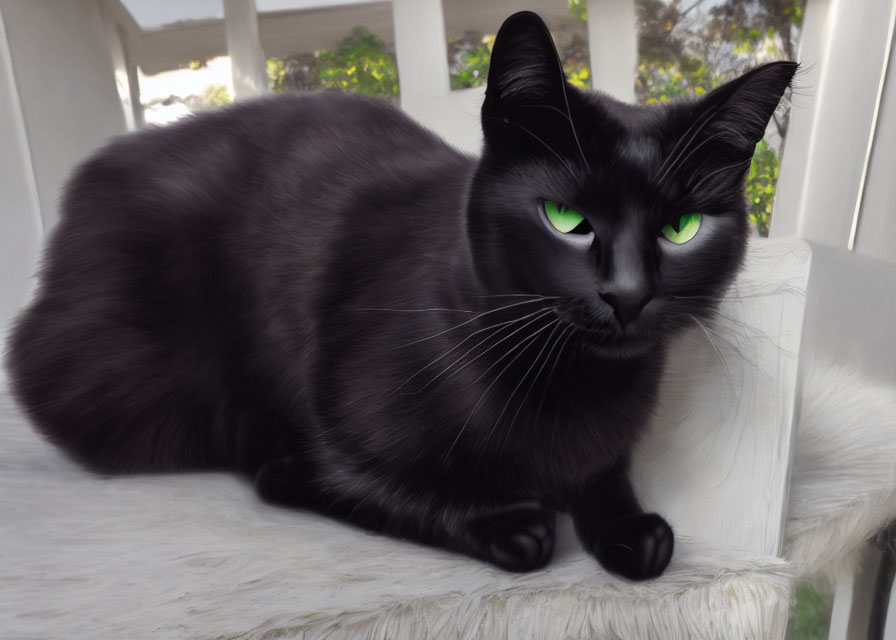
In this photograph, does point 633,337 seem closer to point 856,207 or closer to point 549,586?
point 549,586

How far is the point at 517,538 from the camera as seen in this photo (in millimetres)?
511

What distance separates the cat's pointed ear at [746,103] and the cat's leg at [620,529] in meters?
0.27

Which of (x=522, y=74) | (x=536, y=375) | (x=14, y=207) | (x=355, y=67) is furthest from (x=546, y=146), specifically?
(x=14, y=207)

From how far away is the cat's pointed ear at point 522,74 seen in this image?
46 cm

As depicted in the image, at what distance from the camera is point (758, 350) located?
1.99 ft

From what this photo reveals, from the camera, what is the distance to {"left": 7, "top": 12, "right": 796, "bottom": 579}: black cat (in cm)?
48

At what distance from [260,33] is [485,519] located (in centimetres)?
47

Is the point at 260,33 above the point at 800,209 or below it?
above

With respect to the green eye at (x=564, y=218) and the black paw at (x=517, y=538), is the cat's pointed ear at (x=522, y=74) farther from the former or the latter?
the black paw at (x=517, y=538)

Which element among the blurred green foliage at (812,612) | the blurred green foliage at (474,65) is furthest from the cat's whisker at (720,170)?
the blurred green foliage at (812,612)

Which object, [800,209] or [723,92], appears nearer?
[723,92]

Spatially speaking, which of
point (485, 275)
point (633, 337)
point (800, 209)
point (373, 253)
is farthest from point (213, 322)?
point (800, 209)

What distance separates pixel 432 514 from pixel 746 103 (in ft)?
1.22

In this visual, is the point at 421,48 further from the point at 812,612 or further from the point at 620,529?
the point at 812,612
